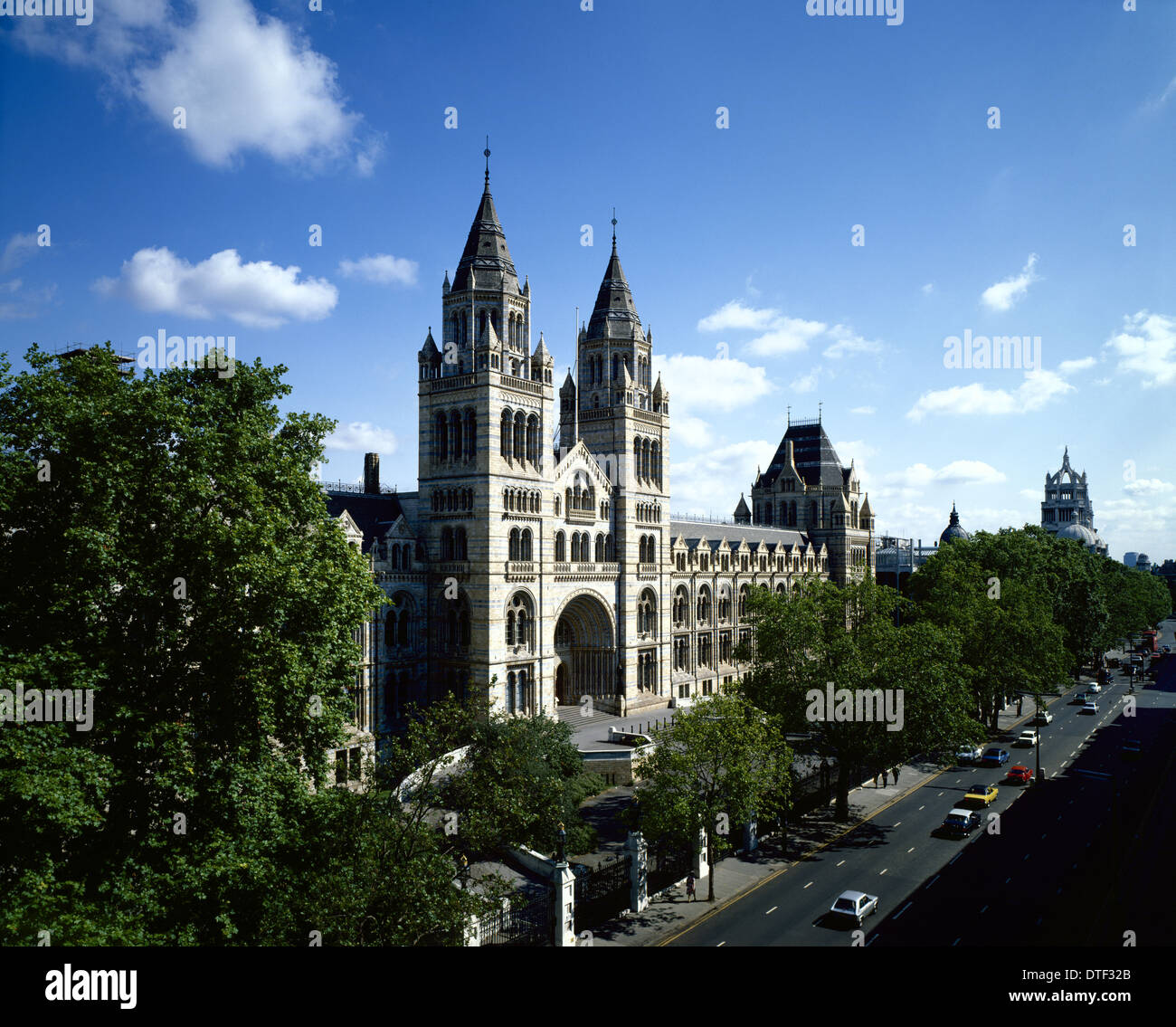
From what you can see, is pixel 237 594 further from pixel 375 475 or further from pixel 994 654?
pixel 994 654

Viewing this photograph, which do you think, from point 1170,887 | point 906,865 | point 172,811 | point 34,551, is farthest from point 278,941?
point 1170,887

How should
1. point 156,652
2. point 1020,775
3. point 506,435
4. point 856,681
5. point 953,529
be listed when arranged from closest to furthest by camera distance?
point 156,652, point 856,681, point 1020,775, point 506,435, point 953,529

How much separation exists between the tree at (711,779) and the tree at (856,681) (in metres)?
6.55

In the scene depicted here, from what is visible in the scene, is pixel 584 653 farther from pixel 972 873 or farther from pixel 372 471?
pixel 972 873

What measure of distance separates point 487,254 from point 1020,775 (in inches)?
2057

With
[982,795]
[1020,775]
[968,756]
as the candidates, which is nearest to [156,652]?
[982,795]

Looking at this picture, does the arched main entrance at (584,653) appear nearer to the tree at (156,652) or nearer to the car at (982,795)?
the car at (982,795)

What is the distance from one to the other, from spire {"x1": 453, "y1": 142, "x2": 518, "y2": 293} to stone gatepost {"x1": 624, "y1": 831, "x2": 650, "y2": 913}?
130ft

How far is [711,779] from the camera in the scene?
37594mm

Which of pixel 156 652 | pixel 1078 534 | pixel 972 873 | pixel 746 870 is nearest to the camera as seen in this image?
pixel 156 652

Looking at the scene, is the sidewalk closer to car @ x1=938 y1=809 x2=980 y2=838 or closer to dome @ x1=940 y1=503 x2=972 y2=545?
car @ x1=938 y1=809 x2=980 y2=838

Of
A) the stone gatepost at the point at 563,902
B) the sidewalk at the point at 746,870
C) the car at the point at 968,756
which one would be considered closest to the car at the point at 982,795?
the sidewalk at the point at 746,870
